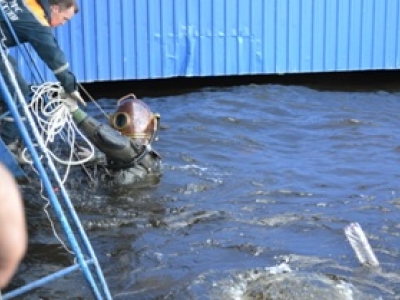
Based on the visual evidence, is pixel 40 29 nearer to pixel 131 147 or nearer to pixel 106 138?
pixel 106 138

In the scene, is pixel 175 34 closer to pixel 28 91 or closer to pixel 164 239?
pixel 28 91

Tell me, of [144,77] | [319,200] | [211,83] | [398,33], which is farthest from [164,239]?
[398,33]

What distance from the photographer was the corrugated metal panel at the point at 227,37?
A: 10688 millimetres

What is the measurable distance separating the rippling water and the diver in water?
168mm

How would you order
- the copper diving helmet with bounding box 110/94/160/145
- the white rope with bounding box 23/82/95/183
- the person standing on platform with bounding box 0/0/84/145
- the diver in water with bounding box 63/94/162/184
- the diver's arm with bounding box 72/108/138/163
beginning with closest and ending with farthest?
the white rope with bounding box 23/82/95/183, the person standing on platform with bounding box 0/0/84/145, the diver's arm with bounding box 72/108/138/163, the diver in water with bounding box 63/94/162/184, the copper diving helmet with bounding box 110/94/160/145

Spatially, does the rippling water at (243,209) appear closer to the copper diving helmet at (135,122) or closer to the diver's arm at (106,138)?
the diver's arm at (106,138)

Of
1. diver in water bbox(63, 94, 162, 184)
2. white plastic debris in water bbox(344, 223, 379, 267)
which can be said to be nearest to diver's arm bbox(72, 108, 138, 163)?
diver in water bbox(63, 94, 162, 184)

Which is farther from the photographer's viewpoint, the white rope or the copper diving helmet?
the copper diving helmet

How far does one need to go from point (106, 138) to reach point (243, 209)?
50.3 inches

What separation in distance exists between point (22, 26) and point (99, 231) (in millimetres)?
1718

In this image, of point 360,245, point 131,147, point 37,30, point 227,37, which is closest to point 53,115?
point 37,30

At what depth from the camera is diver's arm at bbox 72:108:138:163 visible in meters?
6.60

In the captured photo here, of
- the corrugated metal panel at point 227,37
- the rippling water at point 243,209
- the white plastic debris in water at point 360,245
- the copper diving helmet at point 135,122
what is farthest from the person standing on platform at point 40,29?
the corrugated metal panel at point 227,37

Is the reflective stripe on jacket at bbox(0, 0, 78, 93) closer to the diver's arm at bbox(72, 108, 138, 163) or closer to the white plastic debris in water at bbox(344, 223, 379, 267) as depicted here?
the diver's arm at bbox(72, 108, 138, 163)
